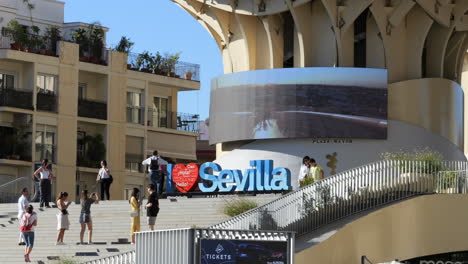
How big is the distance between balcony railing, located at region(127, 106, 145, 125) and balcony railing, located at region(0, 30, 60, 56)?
5880 mm

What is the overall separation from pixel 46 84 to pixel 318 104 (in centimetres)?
1946

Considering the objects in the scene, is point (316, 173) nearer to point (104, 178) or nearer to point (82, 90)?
point (104, 178)

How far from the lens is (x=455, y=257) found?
46875 millimetres


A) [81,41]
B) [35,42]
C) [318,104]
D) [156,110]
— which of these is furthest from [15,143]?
[318,104]

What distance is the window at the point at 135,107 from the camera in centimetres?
7200

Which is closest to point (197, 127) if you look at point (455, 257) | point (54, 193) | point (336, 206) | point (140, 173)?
point (140, 173)

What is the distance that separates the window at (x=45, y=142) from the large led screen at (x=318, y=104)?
16.8 m

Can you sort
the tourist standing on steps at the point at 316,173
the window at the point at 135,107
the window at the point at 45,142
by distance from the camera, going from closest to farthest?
the tourist standing on steps at the point at 316,173
the window at the point at 45,142
the window at the point at 135,107

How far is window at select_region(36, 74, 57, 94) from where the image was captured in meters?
67.1

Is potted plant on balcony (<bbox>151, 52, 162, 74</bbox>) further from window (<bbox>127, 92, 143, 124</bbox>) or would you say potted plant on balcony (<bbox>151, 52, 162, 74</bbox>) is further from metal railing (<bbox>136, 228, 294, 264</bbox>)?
metal railing (<bbox>136, 228, 294, 264</bbox>)

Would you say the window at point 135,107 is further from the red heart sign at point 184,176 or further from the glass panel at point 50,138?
the red heart sign at point 184,176

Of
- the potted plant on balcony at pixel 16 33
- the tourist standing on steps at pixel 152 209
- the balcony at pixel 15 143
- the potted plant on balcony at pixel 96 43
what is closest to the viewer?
Result: the tourist standing on steps at pixel 152 209

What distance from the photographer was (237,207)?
140 feet

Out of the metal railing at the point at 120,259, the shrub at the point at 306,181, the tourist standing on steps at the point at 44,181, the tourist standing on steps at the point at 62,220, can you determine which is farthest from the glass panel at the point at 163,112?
the metal railing at the point at 120,259
